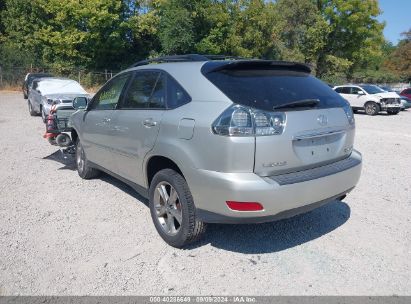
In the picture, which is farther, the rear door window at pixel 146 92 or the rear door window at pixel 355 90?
the rear door window at pixel 355 90

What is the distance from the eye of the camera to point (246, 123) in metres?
3.02

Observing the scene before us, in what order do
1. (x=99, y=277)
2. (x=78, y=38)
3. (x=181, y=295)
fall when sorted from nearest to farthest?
(x=181, y=295) → (x=99, y=277) → (x=78, y=38)

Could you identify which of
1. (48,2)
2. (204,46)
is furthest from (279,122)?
(48,2)

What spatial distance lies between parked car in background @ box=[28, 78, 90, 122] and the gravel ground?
696 centimetres

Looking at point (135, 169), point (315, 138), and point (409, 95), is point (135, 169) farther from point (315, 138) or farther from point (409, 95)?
point (409, 95)

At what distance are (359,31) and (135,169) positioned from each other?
140 feet

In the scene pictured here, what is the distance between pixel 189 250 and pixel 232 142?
1.33 metres

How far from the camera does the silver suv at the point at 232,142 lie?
3.03 metres

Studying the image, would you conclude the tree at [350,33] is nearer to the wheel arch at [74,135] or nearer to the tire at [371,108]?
the tire at [371,108]

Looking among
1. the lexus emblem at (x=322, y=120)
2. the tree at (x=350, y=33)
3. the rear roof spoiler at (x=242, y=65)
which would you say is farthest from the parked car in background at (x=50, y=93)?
the tree at (x=350, y=33)

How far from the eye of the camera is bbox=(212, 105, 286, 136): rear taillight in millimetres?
3008

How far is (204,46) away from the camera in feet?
106

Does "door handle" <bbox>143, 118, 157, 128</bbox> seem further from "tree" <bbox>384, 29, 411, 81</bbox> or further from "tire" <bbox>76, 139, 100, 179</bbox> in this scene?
"tree" <bbox>384, 29, 411, 81</bbox>

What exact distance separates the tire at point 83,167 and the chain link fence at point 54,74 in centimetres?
2641
